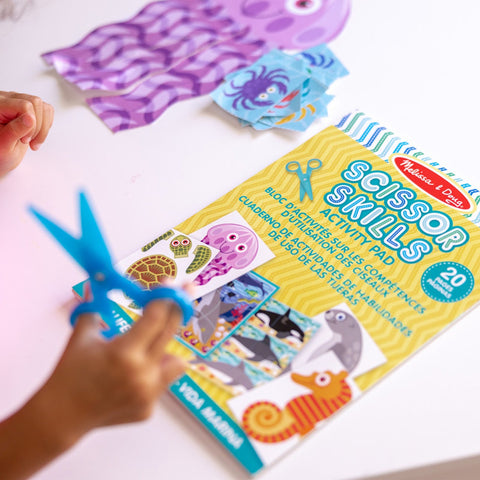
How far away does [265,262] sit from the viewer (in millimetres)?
644

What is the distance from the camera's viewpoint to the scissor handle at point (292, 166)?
0.73 meters

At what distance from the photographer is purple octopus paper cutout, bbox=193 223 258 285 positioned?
2.11 feet

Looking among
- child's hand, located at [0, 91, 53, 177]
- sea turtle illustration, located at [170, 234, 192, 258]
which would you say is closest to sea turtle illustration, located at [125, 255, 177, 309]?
sea turtle illustration, located at [170, 234, 192, 258]

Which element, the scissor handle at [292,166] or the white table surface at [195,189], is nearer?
the white table surface at [195,189]

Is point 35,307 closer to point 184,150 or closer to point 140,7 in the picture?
point 184,150

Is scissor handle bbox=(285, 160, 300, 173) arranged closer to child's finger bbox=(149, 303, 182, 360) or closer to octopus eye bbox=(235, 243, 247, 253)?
octopus eye bbox=(235, 243, 247, 253)

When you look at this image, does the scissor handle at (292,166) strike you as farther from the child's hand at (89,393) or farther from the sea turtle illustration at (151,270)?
the child's hand at (89,393)

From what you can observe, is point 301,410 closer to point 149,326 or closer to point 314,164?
point 149,326

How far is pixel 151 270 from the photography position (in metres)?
0.65

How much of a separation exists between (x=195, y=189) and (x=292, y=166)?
0.12 metres

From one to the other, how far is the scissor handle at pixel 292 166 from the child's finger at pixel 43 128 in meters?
0.32

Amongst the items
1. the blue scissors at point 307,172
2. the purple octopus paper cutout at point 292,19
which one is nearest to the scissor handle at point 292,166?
the blue scissors at point 307,172

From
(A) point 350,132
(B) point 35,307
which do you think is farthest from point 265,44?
(B) point 35,307

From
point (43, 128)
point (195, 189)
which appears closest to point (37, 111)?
point (43, 128)
